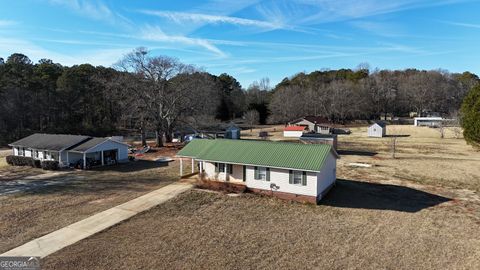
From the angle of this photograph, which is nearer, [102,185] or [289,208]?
[289,208]

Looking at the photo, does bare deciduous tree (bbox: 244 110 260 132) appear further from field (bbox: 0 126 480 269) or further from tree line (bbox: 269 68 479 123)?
field (bbox: 0 126 480 269)

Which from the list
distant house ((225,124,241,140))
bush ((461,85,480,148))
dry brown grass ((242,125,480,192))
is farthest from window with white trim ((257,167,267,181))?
bush ((461,85,480,148))

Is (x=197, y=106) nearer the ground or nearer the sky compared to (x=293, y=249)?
nearer the sky

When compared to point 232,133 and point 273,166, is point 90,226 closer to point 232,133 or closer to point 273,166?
point 273,166

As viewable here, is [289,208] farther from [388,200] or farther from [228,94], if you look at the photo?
[228,94]

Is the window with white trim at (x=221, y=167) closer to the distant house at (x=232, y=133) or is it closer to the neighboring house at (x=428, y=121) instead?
the distant house at (x=232, y=133)

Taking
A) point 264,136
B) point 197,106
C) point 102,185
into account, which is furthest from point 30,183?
point 264,136
